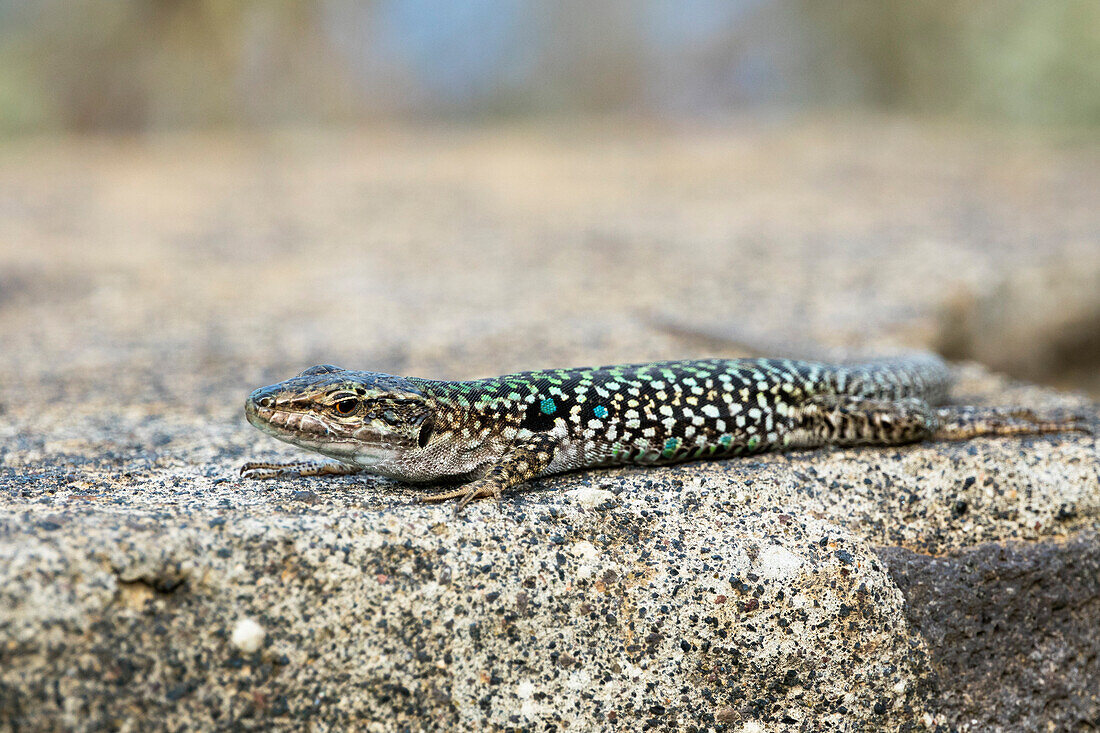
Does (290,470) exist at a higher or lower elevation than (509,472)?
lower

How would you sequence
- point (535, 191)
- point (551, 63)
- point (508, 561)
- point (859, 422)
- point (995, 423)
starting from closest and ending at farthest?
point (508, 561)
point (859, 422)
point (995, 423)
point (535, 191)
point (551, 63)

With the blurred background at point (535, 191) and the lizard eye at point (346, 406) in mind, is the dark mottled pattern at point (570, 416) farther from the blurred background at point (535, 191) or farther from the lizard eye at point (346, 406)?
the blurred background at point (535, 191)

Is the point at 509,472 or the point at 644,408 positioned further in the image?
the point at 644,408

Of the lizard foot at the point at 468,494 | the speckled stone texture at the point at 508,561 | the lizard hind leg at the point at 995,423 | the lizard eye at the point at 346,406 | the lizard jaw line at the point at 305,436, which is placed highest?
the lizard eye at the point at 346,406

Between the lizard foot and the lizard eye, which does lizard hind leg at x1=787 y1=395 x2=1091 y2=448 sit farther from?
the lizard eye

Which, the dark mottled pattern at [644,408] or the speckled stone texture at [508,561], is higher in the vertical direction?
the dark mottled pattern at [644,408]

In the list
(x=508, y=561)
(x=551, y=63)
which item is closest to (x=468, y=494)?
(x=508, y=561)

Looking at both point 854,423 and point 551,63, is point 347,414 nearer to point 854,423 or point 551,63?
point 854,423

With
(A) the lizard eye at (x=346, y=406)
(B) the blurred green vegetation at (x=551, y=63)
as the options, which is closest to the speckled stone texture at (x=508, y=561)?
(A) the lizard eye at (x=346, y=406)
